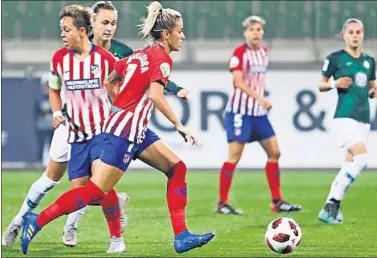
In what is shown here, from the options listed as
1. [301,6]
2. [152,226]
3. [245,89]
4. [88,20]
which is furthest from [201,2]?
[88,20]

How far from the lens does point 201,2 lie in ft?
55.5

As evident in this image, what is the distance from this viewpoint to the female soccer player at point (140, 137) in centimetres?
730

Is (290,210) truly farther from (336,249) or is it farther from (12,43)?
(12,43)

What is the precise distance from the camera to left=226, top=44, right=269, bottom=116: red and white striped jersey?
11.0 metres

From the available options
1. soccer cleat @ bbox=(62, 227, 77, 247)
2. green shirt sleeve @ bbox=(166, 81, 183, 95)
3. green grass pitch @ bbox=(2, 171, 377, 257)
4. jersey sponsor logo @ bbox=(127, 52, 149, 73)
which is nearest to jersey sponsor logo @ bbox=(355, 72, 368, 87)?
green grass pitch @ bbox=(2, 171, 377, 257)

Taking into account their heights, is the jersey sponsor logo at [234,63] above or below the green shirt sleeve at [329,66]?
below

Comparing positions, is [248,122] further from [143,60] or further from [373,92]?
[143,60]

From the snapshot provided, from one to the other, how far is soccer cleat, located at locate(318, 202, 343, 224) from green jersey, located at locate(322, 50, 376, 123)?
0.79 metres

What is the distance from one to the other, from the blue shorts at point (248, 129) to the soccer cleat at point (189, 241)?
3735 mm

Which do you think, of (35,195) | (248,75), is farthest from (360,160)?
(35,195)

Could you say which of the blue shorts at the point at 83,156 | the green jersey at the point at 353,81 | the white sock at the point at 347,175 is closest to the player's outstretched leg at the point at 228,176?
the white sock at the point at 347,175

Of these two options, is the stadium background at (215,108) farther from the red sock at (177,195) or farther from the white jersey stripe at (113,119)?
the white jersey stripe at (113,119)

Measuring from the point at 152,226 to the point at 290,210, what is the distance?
1704mm

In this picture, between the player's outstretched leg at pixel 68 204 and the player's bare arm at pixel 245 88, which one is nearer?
the player's outstretched leg at pixel 68 204
